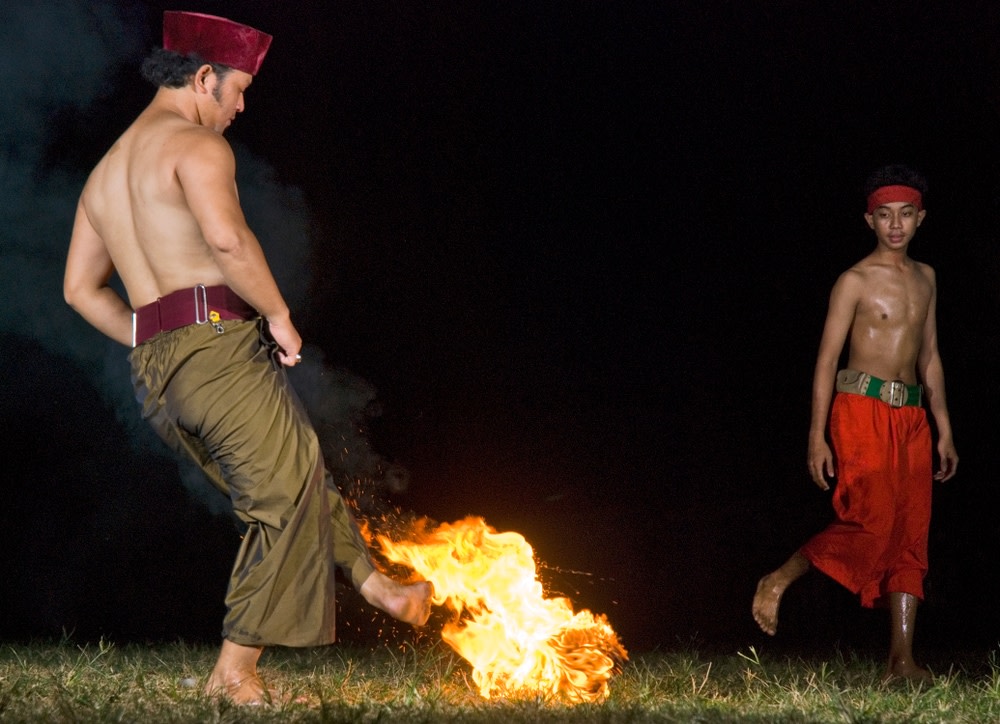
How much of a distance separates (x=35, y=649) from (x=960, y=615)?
4.37 metres

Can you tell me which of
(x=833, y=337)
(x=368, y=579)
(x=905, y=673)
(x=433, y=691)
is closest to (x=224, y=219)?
(x=368, y=579)

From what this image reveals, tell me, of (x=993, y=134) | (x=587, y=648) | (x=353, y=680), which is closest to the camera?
(x=587, y=648)

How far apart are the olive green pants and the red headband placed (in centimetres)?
251

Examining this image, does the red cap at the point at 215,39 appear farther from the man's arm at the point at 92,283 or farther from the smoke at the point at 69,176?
the smoke at the point at 69,176

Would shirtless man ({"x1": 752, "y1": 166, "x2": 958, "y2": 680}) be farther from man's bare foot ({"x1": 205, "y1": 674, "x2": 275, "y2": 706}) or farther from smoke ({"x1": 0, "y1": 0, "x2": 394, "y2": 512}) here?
smoke ({"x1": 0, "y1": 0, "x2": 394, "y2": 512})

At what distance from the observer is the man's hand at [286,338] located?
11.2ft

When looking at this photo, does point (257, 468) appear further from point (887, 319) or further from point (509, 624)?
point (887, 319)

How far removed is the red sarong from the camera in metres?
4.47

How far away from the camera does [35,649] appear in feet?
16.1

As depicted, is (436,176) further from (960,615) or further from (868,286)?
(960,615)

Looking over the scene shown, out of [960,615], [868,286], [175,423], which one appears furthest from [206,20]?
[960,615]

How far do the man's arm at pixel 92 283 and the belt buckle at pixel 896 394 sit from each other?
277 cm

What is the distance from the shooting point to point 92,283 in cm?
373

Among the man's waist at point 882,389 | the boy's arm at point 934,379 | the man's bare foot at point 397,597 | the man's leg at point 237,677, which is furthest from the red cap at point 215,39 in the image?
the boy's arm at point 934,379
